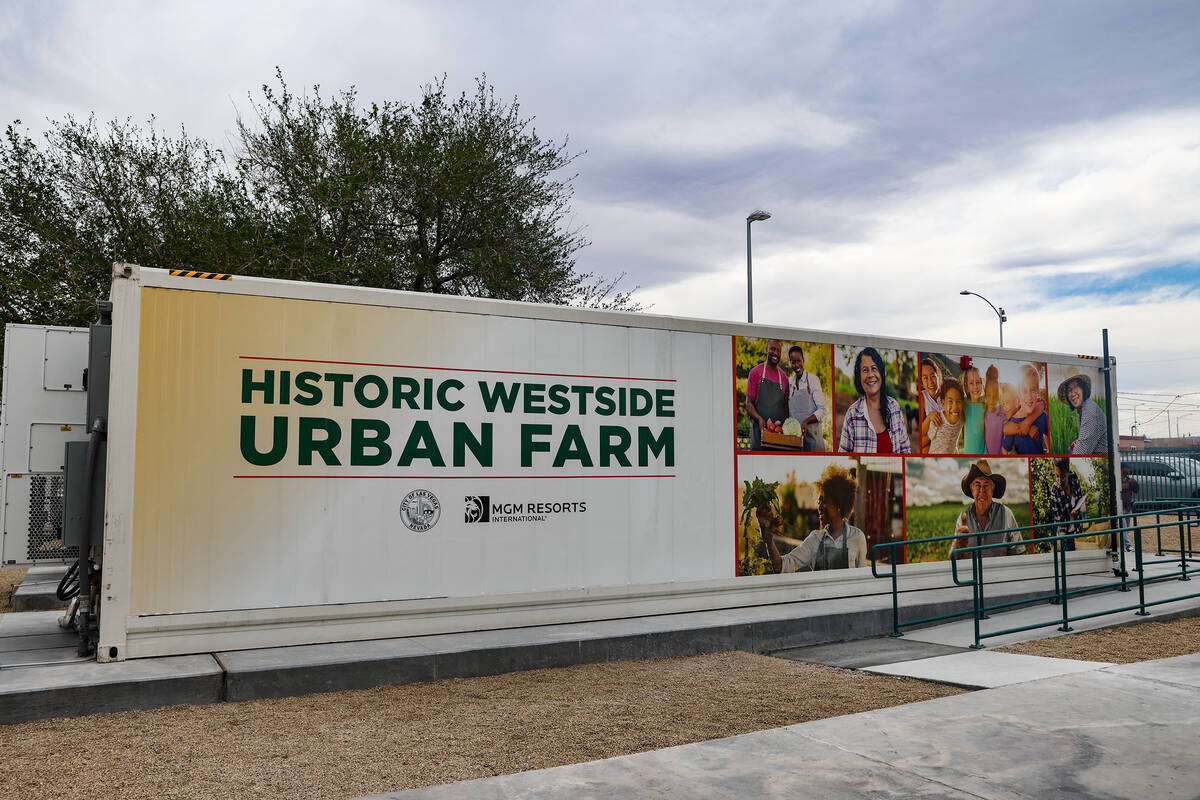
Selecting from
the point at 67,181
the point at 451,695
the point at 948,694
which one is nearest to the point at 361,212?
the point at 67,181

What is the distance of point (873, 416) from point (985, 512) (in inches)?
86.7

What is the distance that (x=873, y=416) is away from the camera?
1079cm

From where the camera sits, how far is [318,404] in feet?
25.3

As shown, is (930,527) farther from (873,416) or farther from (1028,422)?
(1028,422)

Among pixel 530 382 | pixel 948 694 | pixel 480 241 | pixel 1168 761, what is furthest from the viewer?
pixel 480 241

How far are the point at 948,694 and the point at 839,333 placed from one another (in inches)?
189

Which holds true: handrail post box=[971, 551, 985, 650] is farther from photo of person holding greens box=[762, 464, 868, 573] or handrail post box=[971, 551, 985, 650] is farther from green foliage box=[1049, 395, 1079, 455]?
green foliage box=[1049, 395, 1079, 455]

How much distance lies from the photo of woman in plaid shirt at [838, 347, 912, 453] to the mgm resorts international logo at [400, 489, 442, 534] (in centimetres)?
478

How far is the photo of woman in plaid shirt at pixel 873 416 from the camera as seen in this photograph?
34.8 feet

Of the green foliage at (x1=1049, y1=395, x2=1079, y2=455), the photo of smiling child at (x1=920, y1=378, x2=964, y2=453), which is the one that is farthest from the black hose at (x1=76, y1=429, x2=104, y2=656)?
the green foliage at (x1=1049, y1=395, x2=1079, y2=455)

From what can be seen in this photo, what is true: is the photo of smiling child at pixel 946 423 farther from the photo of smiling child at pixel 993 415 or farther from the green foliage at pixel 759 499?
the green foliage at pixel 759 499

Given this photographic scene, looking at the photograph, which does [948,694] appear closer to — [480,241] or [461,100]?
[480,241]

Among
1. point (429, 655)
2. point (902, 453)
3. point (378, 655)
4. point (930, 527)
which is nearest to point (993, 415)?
point (902, 453)

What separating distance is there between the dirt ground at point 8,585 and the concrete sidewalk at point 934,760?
930cm
